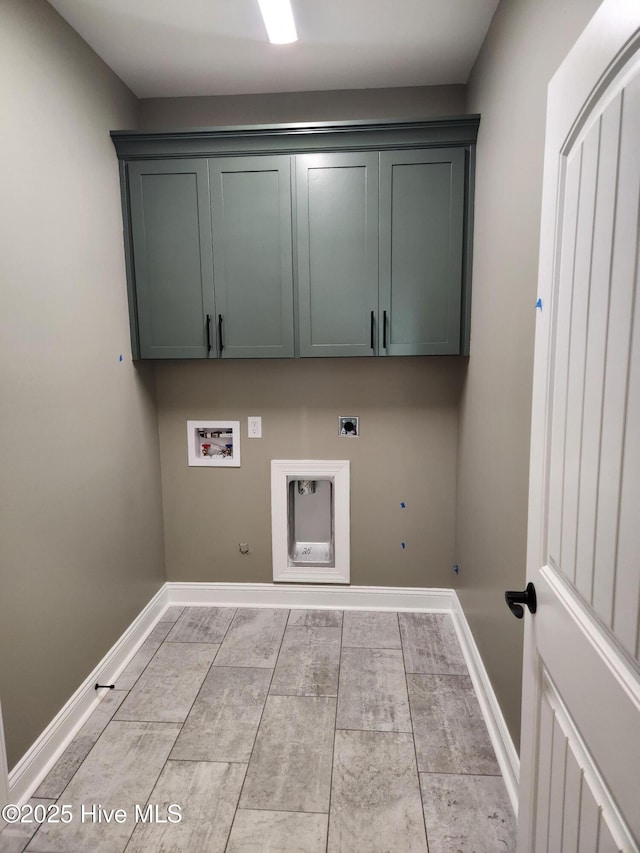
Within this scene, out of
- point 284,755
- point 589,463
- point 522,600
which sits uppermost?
point 589,463

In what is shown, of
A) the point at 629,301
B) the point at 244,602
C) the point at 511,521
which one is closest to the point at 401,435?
the point at 511,521

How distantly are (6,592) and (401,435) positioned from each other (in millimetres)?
1988

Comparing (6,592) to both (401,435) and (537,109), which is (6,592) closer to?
(401,435)

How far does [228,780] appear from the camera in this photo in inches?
71.3

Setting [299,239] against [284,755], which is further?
[299,239]

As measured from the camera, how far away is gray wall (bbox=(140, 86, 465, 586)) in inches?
113

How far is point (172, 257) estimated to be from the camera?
102 inches

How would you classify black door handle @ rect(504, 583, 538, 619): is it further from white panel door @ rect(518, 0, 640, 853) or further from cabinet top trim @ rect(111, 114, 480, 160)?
cabinet top trim @ rect(111, 114, 480, 160)

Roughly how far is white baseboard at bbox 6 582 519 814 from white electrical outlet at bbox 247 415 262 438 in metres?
0.91

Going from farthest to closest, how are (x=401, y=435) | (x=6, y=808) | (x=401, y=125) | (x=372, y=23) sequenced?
(x=401, y=435), (x=401, y=125), (x=372, y=23), (x=6, y=808)

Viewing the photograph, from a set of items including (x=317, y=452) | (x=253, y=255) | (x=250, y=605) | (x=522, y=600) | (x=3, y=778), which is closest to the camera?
(x=522, y=600)

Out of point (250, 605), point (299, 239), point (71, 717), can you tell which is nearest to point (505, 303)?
point (299, 239)

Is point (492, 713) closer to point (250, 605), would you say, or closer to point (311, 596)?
point (311, 596)

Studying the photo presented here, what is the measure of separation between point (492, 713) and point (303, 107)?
9.77ft
